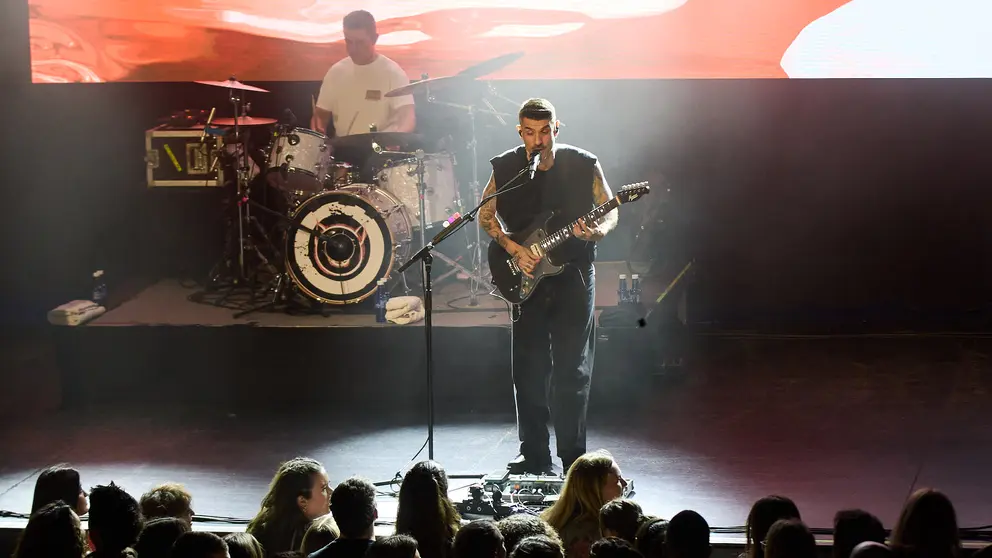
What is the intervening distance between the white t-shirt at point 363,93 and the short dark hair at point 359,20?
0.73 ft

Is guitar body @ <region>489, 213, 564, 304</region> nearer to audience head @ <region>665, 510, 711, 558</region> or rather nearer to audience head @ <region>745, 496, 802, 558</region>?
audience head @ <region>745, 496, 802, 558</region>

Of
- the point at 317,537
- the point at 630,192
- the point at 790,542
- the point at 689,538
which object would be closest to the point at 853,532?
the point at 790,542

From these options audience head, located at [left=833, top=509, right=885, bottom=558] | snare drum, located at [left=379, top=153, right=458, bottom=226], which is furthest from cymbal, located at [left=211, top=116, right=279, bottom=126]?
audience head, located at [left=833, top=509, right=885, bottom=558]

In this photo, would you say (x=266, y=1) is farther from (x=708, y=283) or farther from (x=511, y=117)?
(x=708, y=283)

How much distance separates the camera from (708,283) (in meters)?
8.96

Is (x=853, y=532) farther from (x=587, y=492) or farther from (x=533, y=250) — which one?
(x=533, y=250)

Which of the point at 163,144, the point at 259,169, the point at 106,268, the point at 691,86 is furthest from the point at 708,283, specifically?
the point at 106,268

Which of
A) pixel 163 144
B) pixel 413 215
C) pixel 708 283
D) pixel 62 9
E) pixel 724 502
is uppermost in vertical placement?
pixel 62 9

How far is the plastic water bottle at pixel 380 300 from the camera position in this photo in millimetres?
7527

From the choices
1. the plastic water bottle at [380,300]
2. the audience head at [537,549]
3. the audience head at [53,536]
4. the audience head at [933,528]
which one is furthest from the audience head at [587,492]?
the plastic water bottle at [380,300]

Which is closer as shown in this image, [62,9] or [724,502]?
[724,502]

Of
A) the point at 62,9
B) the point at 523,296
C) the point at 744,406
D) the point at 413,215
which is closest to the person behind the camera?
the point at 523,296

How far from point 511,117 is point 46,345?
12.9 feet

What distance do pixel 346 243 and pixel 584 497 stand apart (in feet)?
11.7
